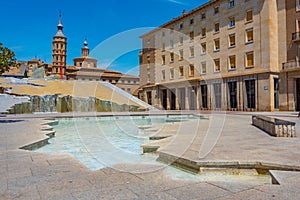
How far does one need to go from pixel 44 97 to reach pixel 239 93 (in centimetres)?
2133

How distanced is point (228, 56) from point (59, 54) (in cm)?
6693

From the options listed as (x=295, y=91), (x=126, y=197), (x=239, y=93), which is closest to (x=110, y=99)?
(x=239, y=93)

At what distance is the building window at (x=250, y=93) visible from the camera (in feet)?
87.0

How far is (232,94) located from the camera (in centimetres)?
2883

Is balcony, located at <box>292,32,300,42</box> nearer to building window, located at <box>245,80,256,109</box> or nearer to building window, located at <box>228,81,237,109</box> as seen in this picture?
building window, located at <box>245,80,256,109</box>

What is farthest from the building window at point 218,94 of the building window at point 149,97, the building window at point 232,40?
the building window at point 149,97

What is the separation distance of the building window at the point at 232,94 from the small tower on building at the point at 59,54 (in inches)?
2448

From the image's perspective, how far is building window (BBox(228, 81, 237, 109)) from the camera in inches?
1121

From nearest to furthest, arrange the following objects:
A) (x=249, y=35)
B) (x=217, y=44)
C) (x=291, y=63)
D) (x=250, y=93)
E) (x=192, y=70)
Result: 1. (x=291, y=63)
2. (x=250, y=93)
3. (x=249, y=35)
4. (x=217, y=44)
5. (x=192, y=70)

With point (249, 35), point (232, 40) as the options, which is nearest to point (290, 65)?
point (249, 35)

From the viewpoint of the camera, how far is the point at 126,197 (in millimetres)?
3082

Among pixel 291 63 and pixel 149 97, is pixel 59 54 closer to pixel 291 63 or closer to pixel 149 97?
pixel 149 97

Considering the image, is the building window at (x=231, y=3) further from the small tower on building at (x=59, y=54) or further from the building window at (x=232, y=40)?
the small tower on building at (x=59, y=54)

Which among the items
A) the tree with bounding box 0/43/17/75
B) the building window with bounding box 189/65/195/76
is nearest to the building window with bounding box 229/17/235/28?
the building window with bounding box 189/65/195/76
